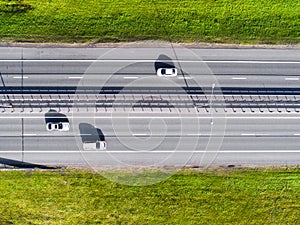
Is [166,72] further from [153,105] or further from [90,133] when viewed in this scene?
[90,133]


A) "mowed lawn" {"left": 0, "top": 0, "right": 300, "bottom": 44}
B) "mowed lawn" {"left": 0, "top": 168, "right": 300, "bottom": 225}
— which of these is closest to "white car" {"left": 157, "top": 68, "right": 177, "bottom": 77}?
"mowed lawn" {"left": 0, "top": 0, "right": 300, "bottom": 44}

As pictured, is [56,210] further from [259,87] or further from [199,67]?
[259,87]

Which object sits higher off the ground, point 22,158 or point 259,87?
point 259,87

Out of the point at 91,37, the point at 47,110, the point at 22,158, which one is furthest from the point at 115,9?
the point at 22,158

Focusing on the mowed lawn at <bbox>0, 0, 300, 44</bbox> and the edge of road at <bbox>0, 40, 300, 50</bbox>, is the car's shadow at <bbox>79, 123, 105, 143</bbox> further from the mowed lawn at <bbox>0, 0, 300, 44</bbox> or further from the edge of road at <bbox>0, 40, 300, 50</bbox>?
the mowed lawn at <bbox>0, 0, 300, 44</bbox>

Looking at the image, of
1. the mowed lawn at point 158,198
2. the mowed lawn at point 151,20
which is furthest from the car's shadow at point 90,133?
the mowed lawn at point 151,20

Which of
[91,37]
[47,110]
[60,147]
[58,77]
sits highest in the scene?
[91,37]
